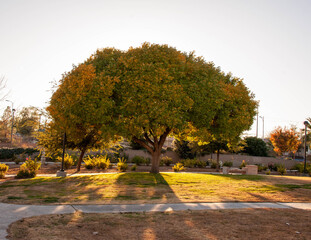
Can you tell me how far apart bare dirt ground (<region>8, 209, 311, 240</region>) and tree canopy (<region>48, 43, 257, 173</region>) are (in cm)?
785

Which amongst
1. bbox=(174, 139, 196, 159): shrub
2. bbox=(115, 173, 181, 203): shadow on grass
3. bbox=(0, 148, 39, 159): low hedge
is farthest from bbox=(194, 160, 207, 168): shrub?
bbox=(0, 148, 39, 159): low hedge

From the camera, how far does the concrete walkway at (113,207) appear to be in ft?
24.6

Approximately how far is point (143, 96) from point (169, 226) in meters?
9.41

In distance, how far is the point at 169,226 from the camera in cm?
646

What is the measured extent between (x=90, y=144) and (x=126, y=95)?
7.69 m

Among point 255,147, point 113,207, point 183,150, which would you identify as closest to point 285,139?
point 255,147

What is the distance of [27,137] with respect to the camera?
2511 inches

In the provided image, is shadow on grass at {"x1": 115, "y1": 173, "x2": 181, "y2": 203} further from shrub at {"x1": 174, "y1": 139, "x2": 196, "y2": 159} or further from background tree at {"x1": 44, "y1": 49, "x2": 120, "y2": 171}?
shrub at {"x1": 174, "y1": 139, "x2": 196, "y2": 159}

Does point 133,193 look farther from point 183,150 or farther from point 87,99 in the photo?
point 183,150

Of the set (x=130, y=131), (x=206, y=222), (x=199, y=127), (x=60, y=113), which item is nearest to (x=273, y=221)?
(x=206, y=222)

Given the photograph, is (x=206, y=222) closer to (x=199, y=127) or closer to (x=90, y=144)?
(x=199, y=127)

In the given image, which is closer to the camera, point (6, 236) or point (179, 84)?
point (6, 236)

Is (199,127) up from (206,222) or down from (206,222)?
Result: up

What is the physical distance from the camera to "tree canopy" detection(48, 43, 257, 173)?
49.6 feet
